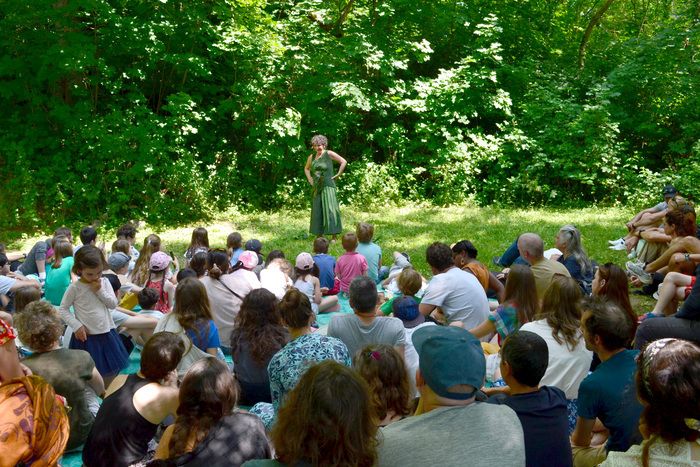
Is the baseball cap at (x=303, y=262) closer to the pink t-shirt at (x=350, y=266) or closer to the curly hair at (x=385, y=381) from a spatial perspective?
the pink t-shirt at (x=350, y=266)

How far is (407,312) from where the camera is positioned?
526 cm

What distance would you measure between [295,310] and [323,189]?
7109 mm

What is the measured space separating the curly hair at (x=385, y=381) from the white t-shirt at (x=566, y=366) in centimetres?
134

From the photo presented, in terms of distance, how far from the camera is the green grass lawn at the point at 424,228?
10547 mm

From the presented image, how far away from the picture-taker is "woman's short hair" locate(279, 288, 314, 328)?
4.11 metres

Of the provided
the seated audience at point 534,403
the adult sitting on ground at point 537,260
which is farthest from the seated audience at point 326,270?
the seated audience at point 534,403

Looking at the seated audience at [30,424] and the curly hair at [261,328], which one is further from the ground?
the seated audience at [30,424]

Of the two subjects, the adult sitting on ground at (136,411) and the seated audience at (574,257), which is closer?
the adult sitting on ground at (136,411)

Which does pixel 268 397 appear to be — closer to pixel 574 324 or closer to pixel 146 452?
pixel 146 452

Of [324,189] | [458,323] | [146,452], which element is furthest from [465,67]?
[146,452]

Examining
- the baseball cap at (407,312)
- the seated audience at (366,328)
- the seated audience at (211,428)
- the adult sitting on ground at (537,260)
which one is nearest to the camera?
the seated audience at (211,428)

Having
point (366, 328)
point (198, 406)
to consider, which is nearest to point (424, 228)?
point (366, 328)

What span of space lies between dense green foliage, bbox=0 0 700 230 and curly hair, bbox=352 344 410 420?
35.2 feet

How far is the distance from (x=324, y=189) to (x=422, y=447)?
9071mm
